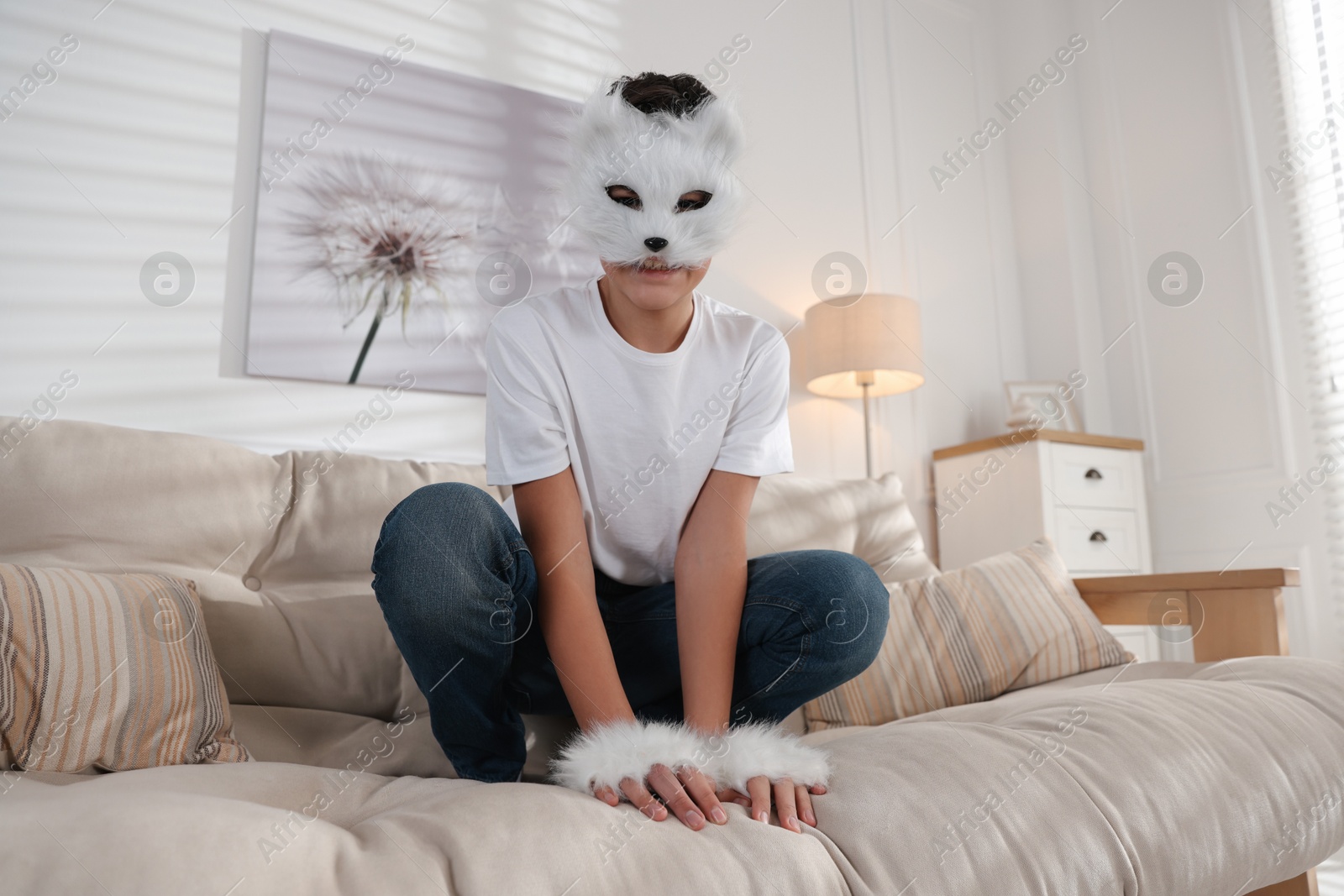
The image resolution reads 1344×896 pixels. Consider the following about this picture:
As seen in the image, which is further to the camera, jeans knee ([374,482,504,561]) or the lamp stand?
the lamp stand

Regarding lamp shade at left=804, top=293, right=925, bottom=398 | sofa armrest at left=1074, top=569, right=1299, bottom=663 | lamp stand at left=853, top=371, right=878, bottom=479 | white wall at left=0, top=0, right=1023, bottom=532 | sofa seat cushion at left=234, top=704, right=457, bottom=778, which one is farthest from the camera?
lamp stand at left=853, top=371, right=878, bottom=479

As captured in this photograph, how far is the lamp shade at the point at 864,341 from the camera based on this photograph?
2215mm

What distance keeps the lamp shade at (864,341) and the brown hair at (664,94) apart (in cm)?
134

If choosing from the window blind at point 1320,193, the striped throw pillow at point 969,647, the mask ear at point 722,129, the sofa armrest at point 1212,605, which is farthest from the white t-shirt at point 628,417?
the window blind at point 1320,193

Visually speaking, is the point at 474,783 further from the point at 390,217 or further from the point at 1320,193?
the point at 1320,193

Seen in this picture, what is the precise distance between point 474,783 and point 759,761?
24cm

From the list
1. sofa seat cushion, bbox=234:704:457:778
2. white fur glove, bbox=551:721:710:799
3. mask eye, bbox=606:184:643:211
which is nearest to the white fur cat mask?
mask eye, bbox=606:184:643:211

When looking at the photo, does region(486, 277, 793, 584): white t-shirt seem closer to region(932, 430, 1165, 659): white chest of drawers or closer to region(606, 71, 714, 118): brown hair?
region(606, 71, 714, 118): brown hair

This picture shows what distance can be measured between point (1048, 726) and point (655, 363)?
582 mm

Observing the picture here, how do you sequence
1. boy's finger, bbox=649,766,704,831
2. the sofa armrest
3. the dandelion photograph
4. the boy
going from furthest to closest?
the dandelion photograph < the sofa armrest < the boy < boy's finger, bbox=649,766,704,831


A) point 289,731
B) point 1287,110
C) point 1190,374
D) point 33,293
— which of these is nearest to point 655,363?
point 289,731

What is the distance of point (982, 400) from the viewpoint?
110 inches

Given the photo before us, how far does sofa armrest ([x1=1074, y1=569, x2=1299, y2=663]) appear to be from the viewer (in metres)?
1.37

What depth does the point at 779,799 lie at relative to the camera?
695 millimetres
